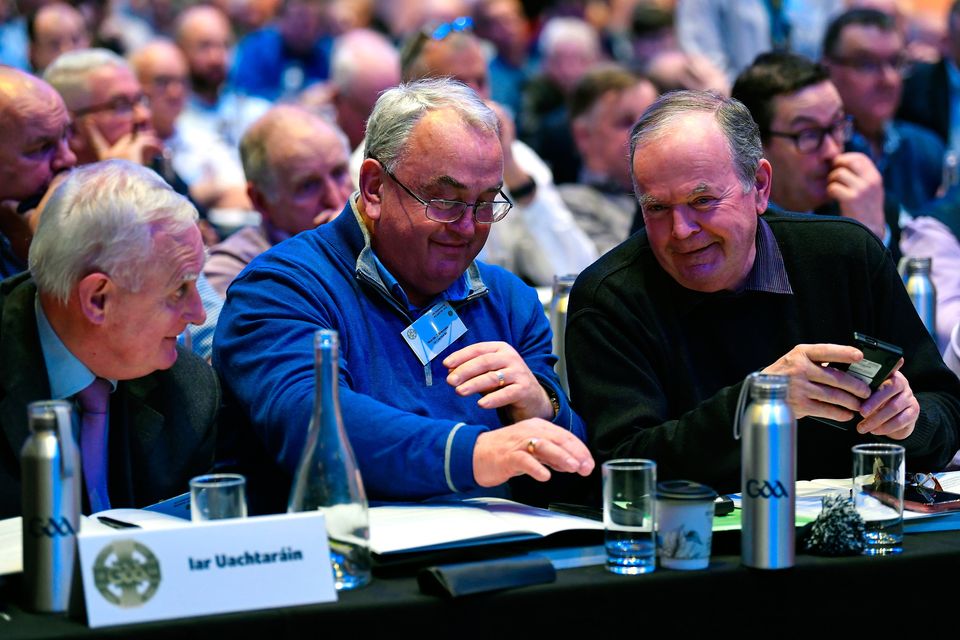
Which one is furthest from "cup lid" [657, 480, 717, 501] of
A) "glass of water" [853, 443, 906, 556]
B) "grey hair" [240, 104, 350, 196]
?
"grey hair" [240, 104, 350, 196]

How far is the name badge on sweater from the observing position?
2475mm

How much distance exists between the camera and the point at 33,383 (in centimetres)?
226

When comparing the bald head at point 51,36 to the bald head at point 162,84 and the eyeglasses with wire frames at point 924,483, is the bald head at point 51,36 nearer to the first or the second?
the bald head at point 162,84

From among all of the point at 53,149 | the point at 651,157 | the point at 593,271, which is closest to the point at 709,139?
the point at 651,157

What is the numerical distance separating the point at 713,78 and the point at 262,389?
4.24m

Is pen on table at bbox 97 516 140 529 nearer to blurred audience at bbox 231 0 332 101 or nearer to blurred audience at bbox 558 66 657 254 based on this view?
blurred audience at bbox 558 66 657 254

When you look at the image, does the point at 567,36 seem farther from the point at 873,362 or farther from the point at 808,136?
the point at 873,362

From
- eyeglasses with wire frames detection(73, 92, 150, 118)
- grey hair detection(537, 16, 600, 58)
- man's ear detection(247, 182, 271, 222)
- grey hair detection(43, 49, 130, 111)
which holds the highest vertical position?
grey hair detection(537, 16, 600, 58)

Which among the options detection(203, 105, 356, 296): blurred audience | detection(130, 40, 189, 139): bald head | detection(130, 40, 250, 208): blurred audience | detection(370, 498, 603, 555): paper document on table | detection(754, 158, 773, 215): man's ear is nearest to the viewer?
detection(370, 498, 603, 555): paper document on table

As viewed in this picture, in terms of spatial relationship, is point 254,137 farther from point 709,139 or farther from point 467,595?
point 467,595

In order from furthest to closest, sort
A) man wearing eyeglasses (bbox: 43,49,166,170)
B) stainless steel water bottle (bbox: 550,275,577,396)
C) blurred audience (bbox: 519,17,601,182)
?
1. blurred audience (bbox: 519,17,601,182)
2. man wearing eyeglasses (bbox: 43,49,166,170)
3. stainless steel water bottle (bbox: 550,275,577,396)

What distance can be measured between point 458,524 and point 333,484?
25cm

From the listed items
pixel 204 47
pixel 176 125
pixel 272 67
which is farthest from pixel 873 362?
pixel 272 67

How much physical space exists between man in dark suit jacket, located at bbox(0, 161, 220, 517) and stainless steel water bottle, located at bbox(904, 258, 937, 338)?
72.3 inches
